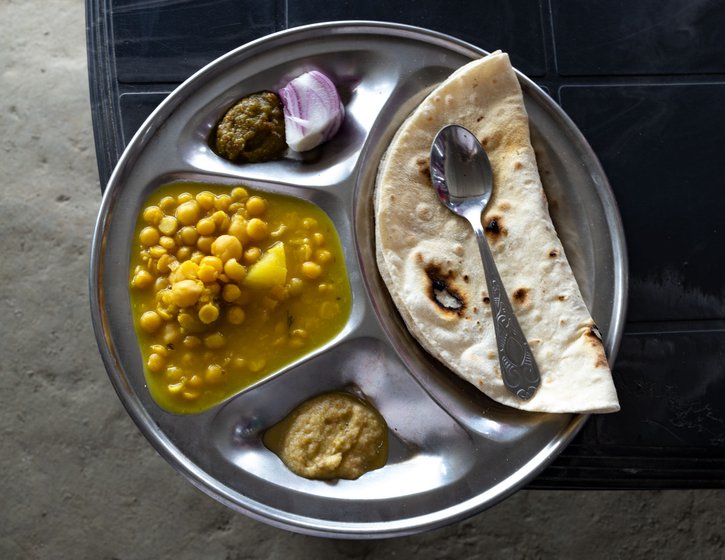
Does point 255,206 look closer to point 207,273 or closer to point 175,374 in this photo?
point 207,273

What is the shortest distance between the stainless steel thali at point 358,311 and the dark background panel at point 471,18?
11.7 inches

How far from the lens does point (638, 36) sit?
2.68 meters

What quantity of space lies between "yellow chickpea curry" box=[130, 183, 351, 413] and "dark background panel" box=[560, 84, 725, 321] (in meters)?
1.15

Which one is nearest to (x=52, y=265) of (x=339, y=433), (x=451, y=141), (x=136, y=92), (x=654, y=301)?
(x=136, y=92)

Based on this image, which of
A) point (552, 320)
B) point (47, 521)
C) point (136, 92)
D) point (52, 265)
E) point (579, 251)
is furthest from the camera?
point (52, 265)

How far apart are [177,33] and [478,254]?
4.57 feet

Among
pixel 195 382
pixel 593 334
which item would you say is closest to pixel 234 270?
pixel 195 382

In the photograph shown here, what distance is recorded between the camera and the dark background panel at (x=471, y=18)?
257cm

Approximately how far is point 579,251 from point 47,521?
2.90 metres

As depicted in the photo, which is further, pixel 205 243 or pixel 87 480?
pixel 87 480

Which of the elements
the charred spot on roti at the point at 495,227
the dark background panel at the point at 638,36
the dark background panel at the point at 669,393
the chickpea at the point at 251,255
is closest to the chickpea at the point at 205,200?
the chickpea at the point at 251,255

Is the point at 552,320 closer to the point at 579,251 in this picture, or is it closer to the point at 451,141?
the point at 579,251

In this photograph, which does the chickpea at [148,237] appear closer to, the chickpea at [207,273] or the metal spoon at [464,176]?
the chickpea at [207,273]

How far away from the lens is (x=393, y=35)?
2338 mm
